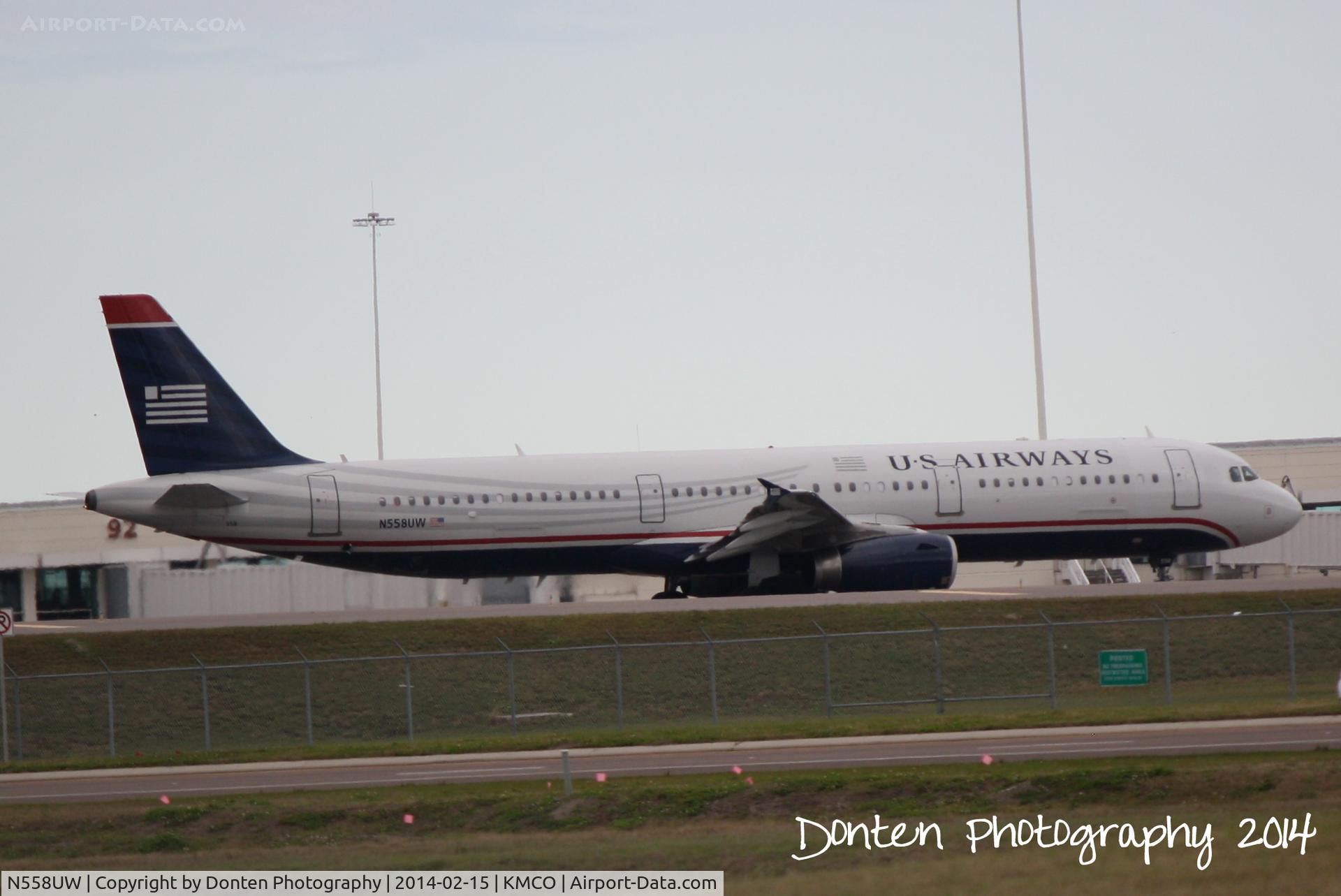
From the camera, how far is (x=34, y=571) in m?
64.7

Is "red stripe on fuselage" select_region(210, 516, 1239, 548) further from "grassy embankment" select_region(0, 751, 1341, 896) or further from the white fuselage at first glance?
"grassy embankment" select_region(0, 751, 1341, 896)

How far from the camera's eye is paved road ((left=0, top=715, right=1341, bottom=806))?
22766 millimetres

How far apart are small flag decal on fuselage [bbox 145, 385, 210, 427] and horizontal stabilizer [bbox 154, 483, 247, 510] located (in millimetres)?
1851

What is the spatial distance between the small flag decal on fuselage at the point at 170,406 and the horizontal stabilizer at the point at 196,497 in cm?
185

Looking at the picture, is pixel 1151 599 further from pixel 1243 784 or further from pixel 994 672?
pixel 1243 784

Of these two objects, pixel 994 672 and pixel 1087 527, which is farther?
pixel 1087 527

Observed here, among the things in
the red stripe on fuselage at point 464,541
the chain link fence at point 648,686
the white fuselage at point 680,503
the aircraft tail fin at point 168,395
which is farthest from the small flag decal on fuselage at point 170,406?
the chain link fence at point 648,686

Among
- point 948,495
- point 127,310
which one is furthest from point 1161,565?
point 127,310

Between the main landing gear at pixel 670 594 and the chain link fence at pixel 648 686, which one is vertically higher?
the main landing gear at pixel 670 594

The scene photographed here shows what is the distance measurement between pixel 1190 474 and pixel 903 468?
7112mm

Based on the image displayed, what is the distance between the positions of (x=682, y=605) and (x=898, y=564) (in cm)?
485

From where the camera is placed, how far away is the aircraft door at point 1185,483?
4053 centimetres

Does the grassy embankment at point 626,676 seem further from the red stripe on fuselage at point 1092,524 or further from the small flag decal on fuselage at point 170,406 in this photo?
the small flag decal on fuselage at point 170,406

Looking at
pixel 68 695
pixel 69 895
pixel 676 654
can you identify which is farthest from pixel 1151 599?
pixel 69 895
